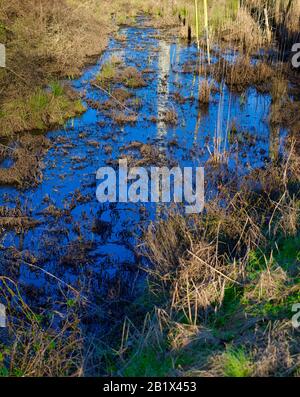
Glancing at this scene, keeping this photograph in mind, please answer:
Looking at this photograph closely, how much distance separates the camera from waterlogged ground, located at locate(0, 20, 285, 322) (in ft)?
19.5

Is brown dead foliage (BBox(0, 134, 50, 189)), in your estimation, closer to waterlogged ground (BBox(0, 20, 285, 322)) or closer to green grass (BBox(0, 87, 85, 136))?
waterlogged ground (BBox(0, 20, 285, 322))

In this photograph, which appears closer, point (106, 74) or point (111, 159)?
point (111, 159)

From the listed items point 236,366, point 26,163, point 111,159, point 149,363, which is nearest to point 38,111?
point 26,163

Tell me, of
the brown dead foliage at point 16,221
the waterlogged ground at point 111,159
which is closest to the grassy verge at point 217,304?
the waterlogged ground at point 111,159

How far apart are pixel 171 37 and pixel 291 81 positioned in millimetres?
5810

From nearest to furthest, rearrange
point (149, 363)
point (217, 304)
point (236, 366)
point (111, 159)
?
point (236, 366)
point (149, 363)
point (217, 304)
point (111, 159)

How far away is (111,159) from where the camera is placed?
8.78m

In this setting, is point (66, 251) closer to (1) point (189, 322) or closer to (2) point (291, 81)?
(1) point (189, 322)

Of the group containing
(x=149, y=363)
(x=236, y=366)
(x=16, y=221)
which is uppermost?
(x=236, y=366)

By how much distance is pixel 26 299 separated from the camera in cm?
543

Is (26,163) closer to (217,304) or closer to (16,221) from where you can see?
(16,221)

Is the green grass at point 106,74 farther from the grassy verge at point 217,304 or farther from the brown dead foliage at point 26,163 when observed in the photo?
the grassy verge at point 217,304
